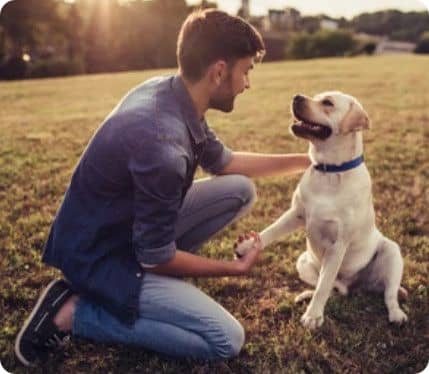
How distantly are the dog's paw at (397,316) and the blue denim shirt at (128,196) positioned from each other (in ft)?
4.75

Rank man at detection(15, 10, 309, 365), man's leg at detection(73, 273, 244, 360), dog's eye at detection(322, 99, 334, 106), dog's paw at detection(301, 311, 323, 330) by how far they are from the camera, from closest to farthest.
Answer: man at detection(15, 10, 309, 365), man's leg at detection(73, 273, 244, 360), dog's paw at detection(301, 311, 323, 330), dog's eye at detection(322, 99, 334, 106)

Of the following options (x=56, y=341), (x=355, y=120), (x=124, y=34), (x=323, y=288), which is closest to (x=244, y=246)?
(x=323, y=288)

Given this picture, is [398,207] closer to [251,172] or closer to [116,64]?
[251,172]

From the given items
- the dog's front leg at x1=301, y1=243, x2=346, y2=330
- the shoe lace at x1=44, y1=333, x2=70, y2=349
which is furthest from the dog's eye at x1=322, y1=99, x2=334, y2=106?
the shoe lace at x1=44, y1=333, x2=70, y2=349

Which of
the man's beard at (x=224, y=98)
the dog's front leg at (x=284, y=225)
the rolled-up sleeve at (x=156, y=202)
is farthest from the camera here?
the dog's front leg at (x=284, y=225)

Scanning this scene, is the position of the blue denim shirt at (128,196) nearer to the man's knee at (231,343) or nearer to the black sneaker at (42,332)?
the black sneaker at (42,332)

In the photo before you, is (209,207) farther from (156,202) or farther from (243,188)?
(156,202)

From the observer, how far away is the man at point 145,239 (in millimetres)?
2916

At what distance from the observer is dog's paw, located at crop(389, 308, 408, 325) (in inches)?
135

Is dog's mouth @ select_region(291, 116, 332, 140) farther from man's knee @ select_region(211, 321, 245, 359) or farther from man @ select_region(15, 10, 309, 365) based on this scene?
man's knee @ select_region(211, 321, 245, 359)

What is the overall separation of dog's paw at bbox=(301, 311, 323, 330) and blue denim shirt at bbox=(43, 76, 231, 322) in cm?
98

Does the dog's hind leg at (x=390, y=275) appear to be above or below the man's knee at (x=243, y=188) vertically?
below

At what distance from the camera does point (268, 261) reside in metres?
4.21

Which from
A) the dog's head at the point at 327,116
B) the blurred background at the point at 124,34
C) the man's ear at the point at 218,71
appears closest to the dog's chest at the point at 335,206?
the dog's head at the point at 327,116
